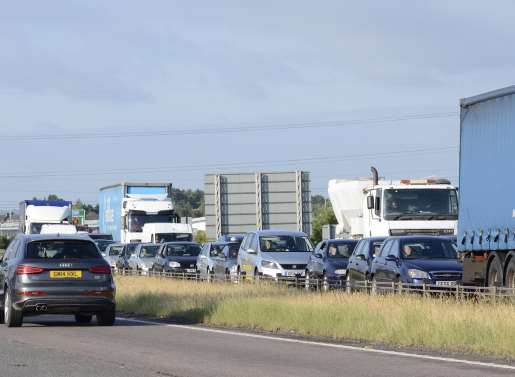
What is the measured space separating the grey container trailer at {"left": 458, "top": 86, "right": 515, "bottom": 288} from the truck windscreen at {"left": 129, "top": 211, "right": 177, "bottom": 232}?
35.0 metres

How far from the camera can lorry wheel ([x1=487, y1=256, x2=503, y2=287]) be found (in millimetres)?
25130

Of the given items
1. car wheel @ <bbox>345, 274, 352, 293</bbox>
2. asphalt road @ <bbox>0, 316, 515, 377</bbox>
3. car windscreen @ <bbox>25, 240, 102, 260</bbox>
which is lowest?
asphalt road @ <bbox>0, 316, 515, 377</bbox>

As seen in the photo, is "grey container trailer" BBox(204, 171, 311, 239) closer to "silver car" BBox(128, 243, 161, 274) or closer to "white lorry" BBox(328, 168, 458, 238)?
"silver car" BBox(128, 243, 161, 274)

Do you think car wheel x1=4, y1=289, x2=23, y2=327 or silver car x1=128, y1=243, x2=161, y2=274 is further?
silver car x1=128, y1=243, x2=161, y2=274

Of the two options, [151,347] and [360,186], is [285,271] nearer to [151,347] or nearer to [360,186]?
[360,186]

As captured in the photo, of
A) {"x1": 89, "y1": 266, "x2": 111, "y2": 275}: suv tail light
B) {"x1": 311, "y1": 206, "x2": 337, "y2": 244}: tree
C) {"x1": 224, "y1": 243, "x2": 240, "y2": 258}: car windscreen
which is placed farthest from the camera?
{"x1": 311, "y1": 206, "x2": 337, "y2": 244}: tree

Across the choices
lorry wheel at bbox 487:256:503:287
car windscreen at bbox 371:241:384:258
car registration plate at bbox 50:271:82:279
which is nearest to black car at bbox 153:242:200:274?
car windscreen at bbox 371:241:384:258

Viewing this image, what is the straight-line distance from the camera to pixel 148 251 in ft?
170

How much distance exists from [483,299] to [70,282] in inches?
265

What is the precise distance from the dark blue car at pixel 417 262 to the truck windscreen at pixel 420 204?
5621mm

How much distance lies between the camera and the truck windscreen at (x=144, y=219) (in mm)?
61500

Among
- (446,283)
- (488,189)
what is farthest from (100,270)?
(446,283)

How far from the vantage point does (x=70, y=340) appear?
1988cm

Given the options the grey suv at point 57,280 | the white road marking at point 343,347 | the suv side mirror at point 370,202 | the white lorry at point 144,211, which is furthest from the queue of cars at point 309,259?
the grey suv at point 57,280
